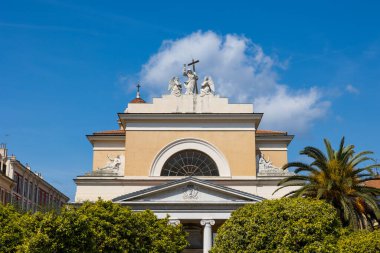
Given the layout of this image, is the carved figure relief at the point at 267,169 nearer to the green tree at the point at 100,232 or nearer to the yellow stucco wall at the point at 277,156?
the yellow stucco wall at the point at 277,156

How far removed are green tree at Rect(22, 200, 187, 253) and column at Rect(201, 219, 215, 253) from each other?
18.5ft

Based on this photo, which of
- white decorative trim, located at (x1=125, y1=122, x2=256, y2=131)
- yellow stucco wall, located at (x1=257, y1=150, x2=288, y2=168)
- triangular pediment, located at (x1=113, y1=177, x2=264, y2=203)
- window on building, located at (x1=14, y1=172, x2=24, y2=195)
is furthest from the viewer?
window on building, located at (x1=14, y1=172, x2=24, y2=195)

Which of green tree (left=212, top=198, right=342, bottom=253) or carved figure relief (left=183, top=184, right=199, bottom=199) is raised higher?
carved figure relief (left=183, top=184, right=199, bottom=199)

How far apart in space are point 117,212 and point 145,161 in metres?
14.1

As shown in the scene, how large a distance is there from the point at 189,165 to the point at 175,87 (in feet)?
19.9

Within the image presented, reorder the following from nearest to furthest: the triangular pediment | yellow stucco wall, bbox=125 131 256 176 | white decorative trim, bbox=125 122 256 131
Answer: the triangular pediment, yellow stucco wall, bbox=125 131 256 176, white decorative trim, bbox=125 122 256 131

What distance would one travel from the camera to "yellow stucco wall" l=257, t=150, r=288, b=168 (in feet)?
150

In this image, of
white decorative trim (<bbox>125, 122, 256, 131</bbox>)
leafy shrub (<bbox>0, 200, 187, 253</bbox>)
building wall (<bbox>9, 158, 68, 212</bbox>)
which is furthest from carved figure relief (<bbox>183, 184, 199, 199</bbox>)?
building wall (<bbox>9, 158, 68, 212</bbox>)

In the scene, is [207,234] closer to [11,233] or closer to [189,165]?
[189,165]

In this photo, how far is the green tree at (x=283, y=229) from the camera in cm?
2555

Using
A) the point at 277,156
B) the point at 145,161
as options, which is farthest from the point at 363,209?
the point at 145,161

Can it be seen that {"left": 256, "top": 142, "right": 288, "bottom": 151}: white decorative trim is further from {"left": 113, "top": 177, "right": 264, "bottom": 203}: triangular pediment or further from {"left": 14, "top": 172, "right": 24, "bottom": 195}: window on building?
{"left": 14, "top": 172, "right": 24, "bottom": 195}: window on building

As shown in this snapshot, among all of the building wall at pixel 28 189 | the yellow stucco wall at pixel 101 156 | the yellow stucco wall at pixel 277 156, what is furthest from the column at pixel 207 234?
the building wall at pixel 28 189

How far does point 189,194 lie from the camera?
39.4 m
